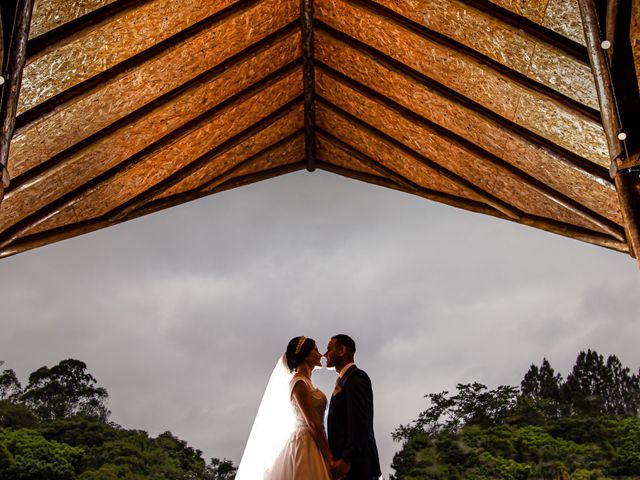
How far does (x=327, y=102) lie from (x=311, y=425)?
4021 millimetres

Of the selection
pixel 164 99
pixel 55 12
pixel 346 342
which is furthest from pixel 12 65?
pixel 346 342

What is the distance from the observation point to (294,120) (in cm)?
703

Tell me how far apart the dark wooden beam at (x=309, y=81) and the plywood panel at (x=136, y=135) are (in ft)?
0.44

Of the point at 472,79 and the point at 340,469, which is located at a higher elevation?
the point at 472,79

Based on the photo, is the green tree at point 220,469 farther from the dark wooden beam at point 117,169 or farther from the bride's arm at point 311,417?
the bride's arm at point 311,417

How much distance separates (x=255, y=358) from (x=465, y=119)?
1828 cm

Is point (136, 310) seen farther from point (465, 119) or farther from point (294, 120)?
point (465, 119)

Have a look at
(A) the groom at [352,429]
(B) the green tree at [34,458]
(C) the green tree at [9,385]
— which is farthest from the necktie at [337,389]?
(C) the green tree at [9,385]

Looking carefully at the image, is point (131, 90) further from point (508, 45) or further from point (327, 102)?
point (508, 45)

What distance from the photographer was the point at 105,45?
4.58 metres

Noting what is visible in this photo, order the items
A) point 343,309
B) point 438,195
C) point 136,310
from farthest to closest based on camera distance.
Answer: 1. point 136,310
2. point 343,309
3. point 438,195

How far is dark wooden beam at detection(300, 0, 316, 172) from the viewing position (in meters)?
5.68

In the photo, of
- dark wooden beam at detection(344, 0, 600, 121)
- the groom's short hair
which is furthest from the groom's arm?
dark wooden beam at detection(344, 0, 600, 121)

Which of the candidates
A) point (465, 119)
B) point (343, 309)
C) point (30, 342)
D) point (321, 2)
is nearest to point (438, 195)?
point (465, 119)
